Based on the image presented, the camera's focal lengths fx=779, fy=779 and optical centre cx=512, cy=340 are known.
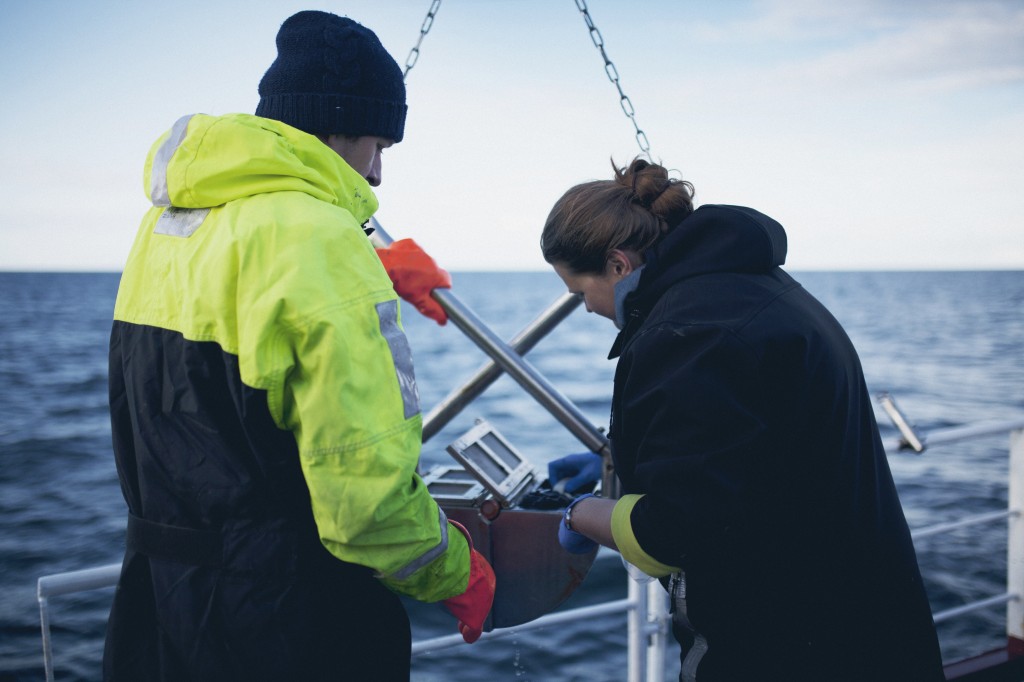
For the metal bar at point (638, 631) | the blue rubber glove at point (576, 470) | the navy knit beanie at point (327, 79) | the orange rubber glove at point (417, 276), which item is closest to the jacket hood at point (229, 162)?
the navy knit beanie at point (327, 79)

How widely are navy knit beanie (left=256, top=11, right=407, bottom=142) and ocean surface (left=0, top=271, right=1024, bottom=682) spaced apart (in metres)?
0.84

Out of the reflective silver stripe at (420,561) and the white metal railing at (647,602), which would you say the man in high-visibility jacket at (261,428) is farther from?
the white metal railing at (647,602)

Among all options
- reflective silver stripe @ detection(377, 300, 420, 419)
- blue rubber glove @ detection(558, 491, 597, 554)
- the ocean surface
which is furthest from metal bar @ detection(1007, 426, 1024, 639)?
reflective silver stripe @ detection(377, 300, 420, 419)

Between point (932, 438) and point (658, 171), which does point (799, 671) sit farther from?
point (932, 438)

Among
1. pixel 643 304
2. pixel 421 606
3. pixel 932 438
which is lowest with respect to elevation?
pixel 421 606

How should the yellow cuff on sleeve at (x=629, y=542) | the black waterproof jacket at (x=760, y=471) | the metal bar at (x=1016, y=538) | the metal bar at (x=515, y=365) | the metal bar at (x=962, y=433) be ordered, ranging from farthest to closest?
1. the metal bar at (x=1016, y=538)
2. the metal bar at (x=962, y=433)
3. the metal bar at (x=515, y=365)
4. the yellow cuff on sleeve at (x=629, y=542)
5. the black waterproof jacket at (x=760, y=471)

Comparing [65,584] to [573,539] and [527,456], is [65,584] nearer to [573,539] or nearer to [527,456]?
[573,539]

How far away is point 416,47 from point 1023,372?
34366 millimetres

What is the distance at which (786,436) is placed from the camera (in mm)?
1367

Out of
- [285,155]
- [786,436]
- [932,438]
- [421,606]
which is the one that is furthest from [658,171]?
[421,606]

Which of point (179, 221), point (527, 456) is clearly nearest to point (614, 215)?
point (179, 221)

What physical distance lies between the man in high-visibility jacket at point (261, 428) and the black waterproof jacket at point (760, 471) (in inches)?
16.7

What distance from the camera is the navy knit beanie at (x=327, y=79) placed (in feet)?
5.00

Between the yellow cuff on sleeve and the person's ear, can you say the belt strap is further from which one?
the person's ear
